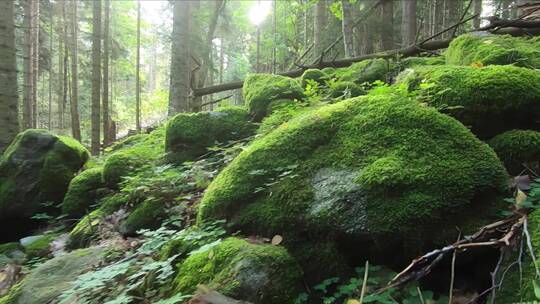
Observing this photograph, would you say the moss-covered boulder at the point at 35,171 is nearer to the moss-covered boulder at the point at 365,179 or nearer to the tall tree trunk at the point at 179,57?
the tall tree trunk at the point at 179,57

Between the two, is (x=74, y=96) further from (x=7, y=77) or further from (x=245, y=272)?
(x=245, y=272)

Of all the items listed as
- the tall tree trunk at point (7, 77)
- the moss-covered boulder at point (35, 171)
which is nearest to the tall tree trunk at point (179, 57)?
the moss-covered boulder at point (35, 171)

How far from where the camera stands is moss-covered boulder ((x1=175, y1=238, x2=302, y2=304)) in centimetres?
226

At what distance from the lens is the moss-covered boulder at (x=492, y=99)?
3.06 metres

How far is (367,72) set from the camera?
18.5ft

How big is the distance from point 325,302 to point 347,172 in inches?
37.5

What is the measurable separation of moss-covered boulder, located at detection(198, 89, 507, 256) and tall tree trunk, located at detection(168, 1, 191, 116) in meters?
5.17

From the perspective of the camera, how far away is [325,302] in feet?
6.96

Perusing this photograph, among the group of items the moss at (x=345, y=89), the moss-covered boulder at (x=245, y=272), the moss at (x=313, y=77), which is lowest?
the moss-covered boulder at (x=245, y=272)

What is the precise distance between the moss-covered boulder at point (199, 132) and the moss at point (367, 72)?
1667mm

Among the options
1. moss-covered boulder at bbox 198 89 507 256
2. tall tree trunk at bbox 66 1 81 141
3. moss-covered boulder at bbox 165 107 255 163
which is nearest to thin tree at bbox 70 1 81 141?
tall tree trunk at bbox 66 1 81 141

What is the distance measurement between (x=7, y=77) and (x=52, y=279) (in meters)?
5.25

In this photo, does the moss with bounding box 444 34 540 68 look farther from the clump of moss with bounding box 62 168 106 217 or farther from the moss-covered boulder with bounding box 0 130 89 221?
the moss-covered boulder with bounding box 0 130 89 221

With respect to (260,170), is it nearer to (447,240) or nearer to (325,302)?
(325,302)
